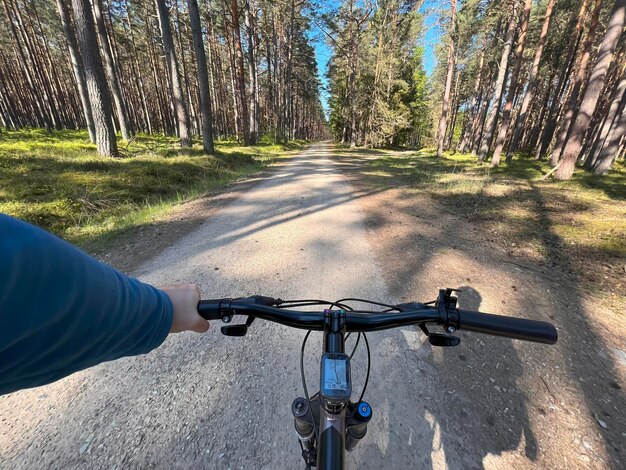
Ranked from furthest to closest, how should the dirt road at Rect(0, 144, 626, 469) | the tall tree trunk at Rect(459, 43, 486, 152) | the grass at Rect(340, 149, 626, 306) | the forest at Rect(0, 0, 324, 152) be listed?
the tall tree trunk at Rect(459, 43, 486, 152) → the forest at Rect(0, 0, 324, 152) → the grass at Rect(340, 149, 626, 306) → the dirt road at Rect(0, 144, 626, 469)

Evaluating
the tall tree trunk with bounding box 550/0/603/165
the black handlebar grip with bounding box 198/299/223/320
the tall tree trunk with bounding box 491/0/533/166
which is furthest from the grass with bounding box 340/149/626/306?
the tall tree trunk with bounding box 550/0/603/165

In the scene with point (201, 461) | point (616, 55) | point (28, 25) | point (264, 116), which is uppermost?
point (28, 25)

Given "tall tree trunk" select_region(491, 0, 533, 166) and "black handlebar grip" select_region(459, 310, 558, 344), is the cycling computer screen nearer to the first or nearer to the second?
"black handlebar grip" select_region(459, 310, 558, 344)

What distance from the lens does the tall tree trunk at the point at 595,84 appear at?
951 centimetres

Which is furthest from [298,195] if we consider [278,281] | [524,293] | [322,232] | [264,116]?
Answer: [264,116]

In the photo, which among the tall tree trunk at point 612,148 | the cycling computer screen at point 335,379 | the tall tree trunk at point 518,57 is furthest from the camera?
the tall tree trunk at point 518,57

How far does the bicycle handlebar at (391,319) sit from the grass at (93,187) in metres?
5.26

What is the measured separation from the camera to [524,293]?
3.73 meters

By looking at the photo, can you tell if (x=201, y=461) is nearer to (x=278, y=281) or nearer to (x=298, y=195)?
(x=278, y=281)

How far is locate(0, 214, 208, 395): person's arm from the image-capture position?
623 mm

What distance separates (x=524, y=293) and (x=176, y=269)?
16.6 feet

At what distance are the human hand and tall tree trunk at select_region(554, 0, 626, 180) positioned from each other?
47.4ft

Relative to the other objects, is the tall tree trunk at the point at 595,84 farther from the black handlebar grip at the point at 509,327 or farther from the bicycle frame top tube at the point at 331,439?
the bicycle frame top tube at the point at 331,439

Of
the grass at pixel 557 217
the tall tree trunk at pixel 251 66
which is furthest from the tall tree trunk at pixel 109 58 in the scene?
the grass at pixel 557 217
